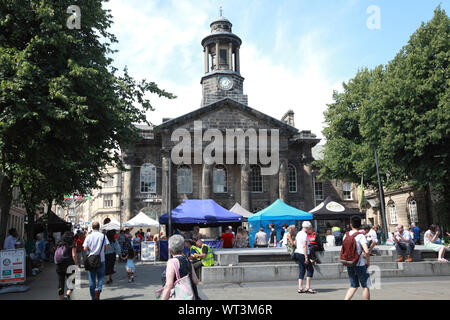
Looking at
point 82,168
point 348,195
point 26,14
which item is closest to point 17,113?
point 26,14

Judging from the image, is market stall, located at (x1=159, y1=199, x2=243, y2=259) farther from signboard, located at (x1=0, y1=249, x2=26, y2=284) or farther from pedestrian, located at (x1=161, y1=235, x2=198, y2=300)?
pedestrian, located at (x1=161, y1=235, x2=198, y2=300)

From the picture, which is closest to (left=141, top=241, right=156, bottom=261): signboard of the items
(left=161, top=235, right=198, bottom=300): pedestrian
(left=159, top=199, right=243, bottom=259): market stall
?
(left=159, top=199, right=243, bottom=259): market stall

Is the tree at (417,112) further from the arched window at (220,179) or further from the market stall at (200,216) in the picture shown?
the arched window at (220,179)

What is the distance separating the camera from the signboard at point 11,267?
1131 centimetres

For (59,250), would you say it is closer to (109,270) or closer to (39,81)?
(109,270)

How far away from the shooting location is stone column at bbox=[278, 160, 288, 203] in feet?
120

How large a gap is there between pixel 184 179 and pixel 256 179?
24.6 ft

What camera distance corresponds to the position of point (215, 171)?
3834cm

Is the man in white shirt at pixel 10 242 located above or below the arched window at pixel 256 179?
below

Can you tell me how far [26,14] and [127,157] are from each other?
26.2 metres

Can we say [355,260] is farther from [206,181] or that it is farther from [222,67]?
[222,67]

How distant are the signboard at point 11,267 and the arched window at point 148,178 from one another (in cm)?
2572

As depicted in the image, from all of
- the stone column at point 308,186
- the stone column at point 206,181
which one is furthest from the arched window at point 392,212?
the stone column at point 206,181

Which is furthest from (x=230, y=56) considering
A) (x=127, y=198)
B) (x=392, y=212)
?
(x=392, y=212)
